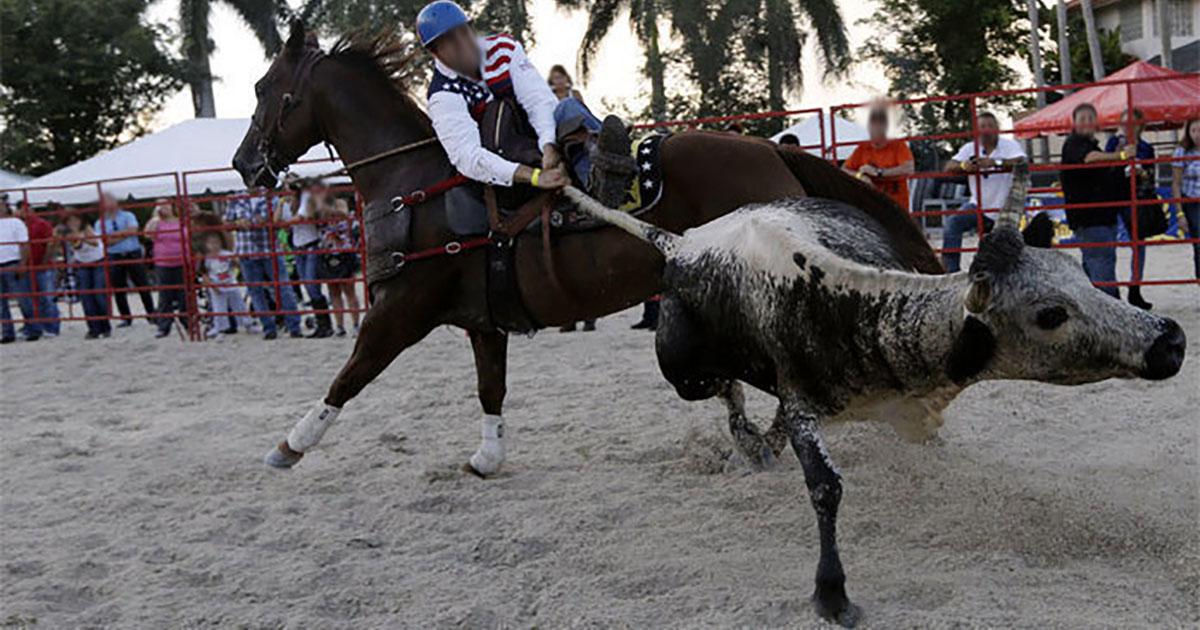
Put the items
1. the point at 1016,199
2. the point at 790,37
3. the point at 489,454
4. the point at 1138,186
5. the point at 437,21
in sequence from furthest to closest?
the point at 790,37 → the point at 1138,186 → the point at 489,454 → the point at 437,21 → the point at 1016,199

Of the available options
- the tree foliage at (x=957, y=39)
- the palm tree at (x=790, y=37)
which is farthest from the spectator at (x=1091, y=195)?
the tree foliage at (x=957, y=39)

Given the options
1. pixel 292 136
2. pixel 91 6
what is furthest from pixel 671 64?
pixel 292 136

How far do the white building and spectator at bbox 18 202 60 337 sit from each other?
3748 centimetres

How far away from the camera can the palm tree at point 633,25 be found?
28906 millimetres

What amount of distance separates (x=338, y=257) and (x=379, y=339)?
6.33 metres

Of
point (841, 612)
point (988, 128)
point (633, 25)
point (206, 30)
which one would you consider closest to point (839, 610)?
point (841, 612)

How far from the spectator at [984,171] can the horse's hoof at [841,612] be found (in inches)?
211

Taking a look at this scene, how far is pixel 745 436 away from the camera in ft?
15.5

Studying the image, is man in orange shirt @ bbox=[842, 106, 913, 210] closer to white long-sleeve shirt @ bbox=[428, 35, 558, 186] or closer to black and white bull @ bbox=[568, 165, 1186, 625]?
white long-sleeve shirt @ bbox=[428, 35, 558, 186]

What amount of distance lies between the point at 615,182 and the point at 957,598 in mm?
1979

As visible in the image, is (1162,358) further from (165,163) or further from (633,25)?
(633,25)

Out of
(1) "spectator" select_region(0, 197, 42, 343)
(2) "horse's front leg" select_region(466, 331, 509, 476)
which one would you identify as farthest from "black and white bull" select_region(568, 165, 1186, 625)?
(1) "spectator" select_region(0, 197, 42, 343)

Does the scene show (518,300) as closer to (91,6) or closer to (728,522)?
(728,522)

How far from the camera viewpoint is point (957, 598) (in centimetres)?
305
